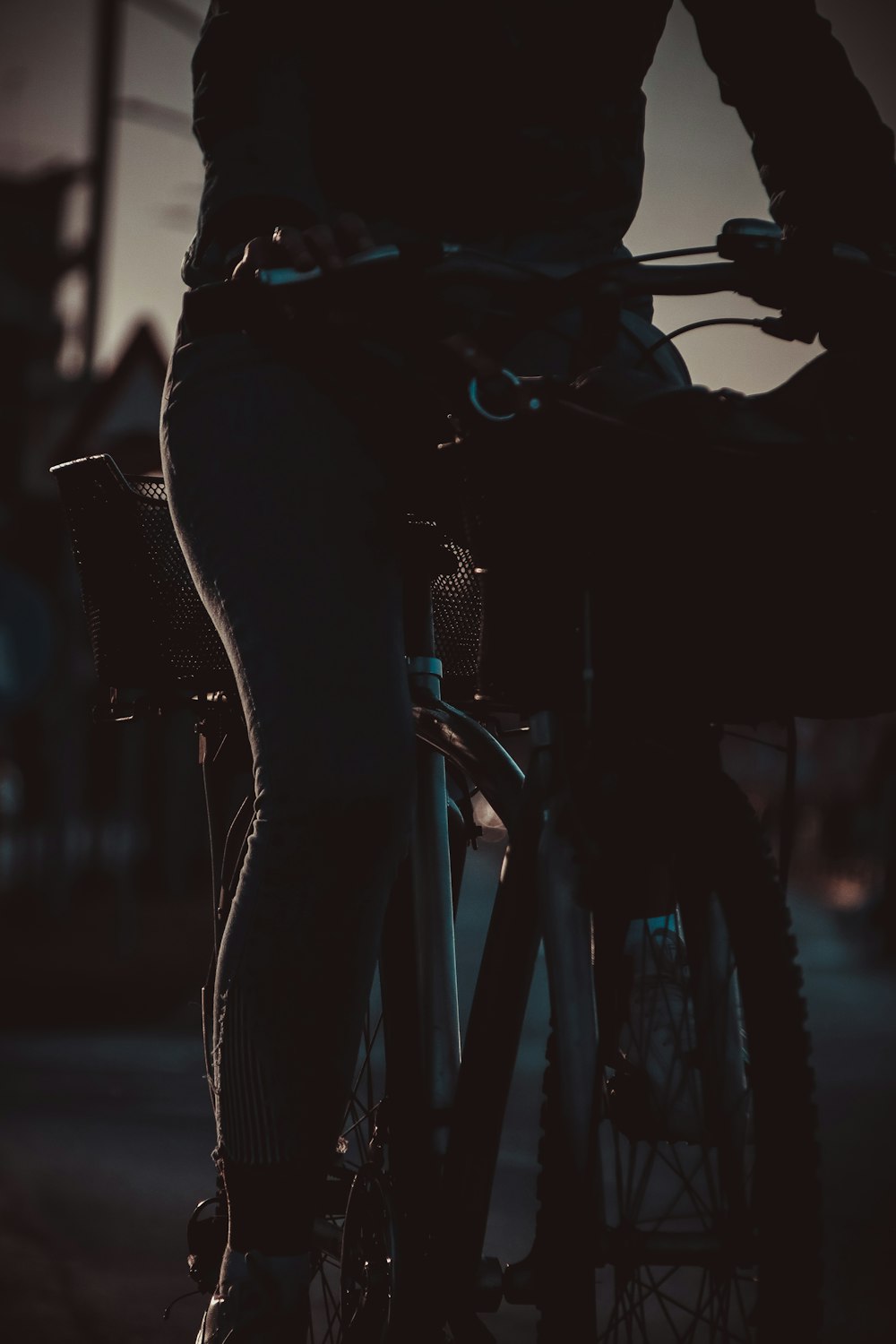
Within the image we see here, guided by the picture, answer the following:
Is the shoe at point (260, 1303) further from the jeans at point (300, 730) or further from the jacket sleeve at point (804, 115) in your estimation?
the jacket sleeve at point (804, 115)

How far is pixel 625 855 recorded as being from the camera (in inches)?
67.9

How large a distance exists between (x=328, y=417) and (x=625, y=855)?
0.66 m

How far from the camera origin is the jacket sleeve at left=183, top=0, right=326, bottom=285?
6.49 ft

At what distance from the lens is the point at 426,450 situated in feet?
6.84

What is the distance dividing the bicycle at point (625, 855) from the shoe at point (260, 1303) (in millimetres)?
115

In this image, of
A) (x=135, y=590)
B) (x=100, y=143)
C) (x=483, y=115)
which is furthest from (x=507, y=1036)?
(x=100, y=143)

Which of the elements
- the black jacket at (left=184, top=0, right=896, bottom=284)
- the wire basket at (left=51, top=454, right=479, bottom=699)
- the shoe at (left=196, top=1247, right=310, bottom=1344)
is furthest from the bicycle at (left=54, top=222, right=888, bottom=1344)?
the wire basket at (left=51, top=454, right=479, bottom=699)

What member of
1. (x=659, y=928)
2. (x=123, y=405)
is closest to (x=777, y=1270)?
(x=659, y=928)

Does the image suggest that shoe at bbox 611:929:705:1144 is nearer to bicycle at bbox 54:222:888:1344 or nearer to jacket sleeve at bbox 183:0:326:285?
bicycle at bbox 54:222:888:1344

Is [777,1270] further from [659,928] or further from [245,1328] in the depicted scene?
[245,1328]

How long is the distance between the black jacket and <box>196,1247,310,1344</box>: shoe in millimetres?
1219

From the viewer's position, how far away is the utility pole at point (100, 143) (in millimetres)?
12172

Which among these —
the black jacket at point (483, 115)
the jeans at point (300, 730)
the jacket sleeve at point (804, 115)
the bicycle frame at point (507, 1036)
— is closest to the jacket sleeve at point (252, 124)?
the black jacket at point (483, 115)

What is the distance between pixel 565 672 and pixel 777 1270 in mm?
606
